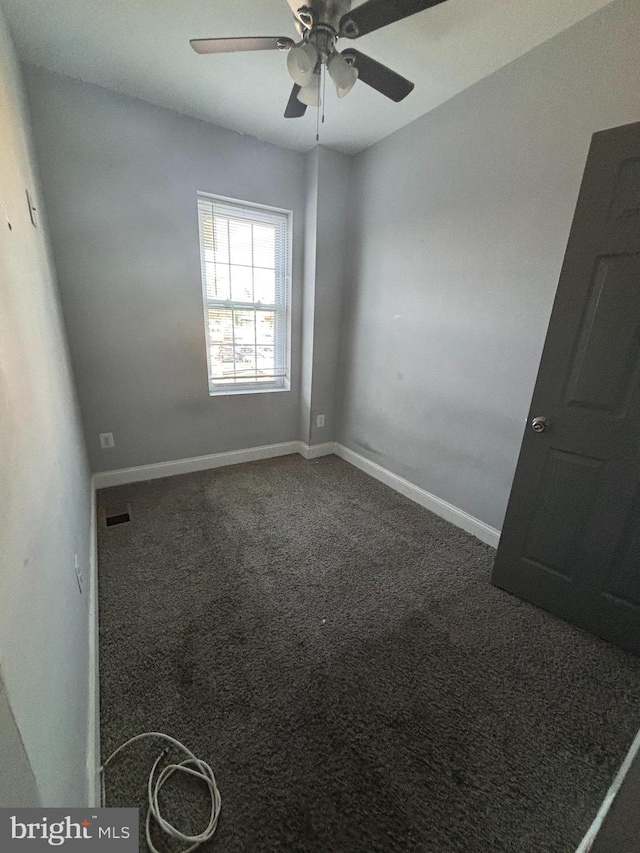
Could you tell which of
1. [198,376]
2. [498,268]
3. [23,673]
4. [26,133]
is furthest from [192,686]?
[26,133]

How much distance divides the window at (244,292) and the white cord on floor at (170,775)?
7.57 feet

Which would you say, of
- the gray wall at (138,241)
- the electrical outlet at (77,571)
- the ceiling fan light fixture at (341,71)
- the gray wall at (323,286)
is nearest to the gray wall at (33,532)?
the electrical outlet at (77,571)

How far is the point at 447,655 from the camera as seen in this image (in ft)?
4.57

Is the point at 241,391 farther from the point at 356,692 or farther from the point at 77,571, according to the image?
the point at 356,692

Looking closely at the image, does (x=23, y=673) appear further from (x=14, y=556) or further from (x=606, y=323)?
(x=606, y=323)

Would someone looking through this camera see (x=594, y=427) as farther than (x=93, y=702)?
Yes

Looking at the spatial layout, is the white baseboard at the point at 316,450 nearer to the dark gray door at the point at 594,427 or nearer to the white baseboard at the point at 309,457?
the white baseboard at the point at 309,457

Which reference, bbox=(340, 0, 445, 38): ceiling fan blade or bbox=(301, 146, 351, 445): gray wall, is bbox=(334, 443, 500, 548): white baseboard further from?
bbox=(340, 0, 445, 38): ceiling fan blade

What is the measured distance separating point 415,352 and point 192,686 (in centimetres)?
229

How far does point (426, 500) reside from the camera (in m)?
2.49

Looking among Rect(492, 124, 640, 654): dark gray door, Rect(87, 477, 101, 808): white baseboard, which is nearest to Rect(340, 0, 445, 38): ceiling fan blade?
Rect(492, 124, 640, 654): dark gray door

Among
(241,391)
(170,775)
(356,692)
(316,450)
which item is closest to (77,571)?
(170,775)

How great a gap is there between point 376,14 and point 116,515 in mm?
2821

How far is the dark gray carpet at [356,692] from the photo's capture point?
94 cm
